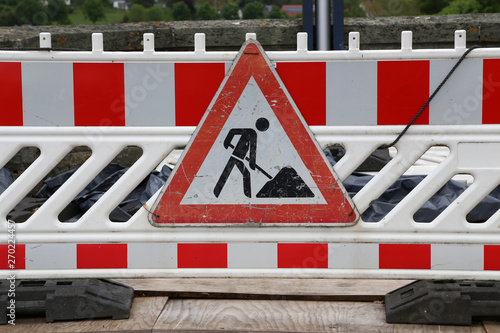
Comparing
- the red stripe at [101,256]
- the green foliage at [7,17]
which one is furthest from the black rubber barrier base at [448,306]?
the green foliage at [7,17]

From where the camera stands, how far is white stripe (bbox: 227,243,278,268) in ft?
8.89

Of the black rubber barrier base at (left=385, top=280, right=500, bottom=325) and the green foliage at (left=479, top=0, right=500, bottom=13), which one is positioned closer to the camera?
the black rubber barrier base at (left=385, top=280, right=500, bottom=325)

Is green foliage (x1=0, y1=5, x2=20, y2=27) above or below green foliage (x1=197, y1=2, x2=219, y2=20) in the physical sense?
below

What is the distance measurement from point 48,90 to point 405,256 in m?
1.52

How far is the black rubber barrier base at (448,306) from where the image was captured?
8.68 ft

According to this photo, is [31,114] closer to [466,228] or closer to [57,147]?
[57,147]

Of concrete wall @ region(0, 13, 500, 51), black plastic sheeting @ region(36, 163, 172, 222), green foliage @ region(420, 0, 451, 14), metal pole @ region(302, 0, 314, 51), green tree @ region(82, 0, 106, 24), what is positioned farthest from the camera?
green tree @ region(82, 0, 106, 24)

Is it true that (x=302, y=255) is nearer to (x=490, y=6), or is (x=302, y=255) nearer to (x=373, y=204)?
(x=373, y=204)

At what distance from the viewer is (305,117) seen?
2639mm

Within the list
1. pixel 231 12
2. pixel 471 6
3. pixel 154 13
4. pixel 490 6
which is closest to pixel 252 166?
pixel 231 12

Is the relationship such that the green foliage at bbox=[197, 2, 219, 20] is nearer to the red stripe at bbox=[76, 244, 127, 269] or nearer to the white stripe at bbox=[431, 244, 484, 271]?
the red stripe at bbox=[76, 244, 127, 269]

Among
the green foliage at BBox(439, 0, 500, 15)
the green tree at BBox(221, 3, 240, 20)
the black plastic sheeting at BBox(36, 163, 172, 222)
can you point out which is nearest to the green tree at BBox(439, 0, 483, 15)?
the green foliage at BBox(439, 0, 500, 15)

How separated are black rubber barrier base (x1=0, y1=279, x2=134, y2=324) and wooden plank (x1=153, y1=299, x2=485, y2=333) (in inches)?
8.5

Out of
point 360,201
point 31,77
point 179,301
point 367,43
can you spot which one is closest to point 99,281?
point 179,301
